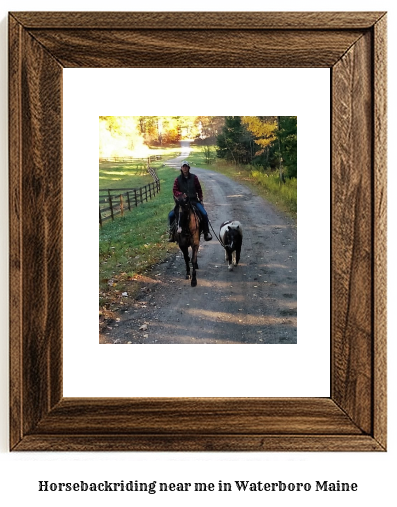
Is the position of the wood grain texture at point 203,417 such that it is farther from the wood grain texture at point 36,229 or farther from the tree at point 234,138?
the tree at point 234,138

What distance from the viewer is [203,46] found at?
90.2 inches

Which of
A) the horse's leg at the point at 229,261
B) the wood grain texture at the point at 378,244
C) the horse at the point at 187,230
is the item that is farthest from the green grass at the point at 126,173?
the wood grain texture at the point at 378,244

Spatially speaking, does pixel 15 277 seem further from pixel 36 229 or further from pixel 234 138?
pixel 234 138

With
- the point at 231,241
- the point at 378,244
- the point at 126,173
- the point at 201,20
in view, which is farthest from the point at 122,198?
the point at 378,244

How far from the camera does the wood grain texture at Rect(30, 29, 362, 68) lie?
7.50ft

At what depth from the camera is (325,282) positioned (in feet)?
7.68

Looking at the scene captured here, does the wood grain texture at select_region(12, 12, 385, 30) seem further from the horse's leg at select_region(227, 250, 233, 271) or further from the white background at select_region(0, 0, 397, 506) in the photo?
the horse's leg at select_region(227, 250, 233, 271)

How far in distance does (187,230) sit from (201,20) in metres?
0.83

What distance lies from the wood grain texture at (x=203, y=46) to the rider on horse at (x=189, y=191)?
43cm

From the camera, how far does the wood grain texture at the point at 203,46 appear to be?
2287 millimetres
